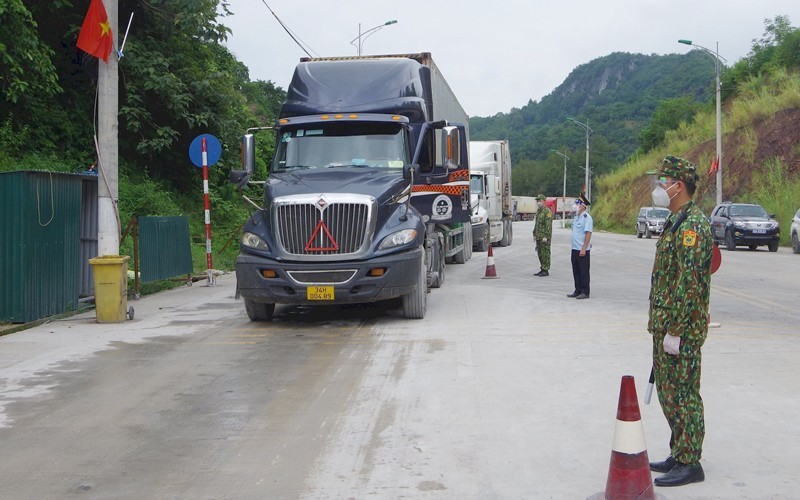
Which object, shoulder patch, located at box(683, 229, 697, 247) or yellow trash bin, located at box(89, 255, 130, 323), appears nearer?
shoulder patch, located at box(683, 229, 697, 247)

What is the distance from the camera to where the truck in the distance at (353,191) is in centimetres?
1167

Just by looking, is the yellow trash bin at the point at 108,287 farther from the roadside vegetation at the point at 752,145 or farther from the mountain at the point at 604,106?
the mountain at the point at 604,106

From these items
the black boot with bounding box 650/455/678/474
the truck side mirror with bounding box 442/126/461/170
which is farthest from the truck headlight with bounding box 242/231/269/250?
the black boot with bounding box 650/455/678/474

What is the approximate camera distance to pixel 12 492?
5297 millimetres

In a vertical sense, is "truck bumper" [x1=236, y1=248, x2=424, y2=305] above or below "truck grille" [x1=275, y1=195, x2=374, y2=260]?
below

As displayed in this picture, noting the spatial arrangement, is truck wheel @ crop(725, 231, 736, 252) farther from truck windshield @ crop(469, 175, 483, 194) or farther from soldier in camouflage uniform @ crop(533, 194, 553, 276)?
soldier in camouflage uniform @ crop(533, 194, 553, 276)

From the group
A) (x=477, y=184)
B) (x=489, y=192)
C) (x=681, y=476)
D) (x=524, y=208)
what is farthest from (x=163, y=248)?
(x=524, y=208)

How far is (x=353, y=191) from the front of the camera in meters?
11.9

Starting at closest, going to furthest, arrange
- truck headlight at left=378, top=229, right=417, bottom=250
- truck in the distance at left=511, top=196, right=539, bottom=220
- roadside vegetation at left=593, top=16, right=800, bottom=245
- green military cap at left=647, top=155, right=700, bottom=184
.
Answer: green military cap at left=647, top=155, right=700, bottom=184 → truck headlight at left=378, top=229, right=417, bottom=250 → roadside vegetation at left=593, top=16, right=800, bottom=245 → truck in the distance at left=511, top=196, right=539, bottom=220

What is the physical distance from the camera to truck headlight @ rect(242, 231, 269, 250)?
39.1 feet

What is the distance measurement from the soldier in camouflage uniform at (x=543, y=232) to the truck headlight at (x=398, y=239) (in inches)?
277

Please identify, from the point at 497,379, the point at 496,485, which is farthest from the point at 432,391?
the point at 496,485

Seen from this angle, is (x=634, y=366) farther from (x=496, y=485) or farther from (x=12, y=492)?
(x=12, y=492)

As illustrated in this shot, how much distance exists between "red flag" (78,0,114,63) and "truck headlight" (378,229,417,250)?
499cm
